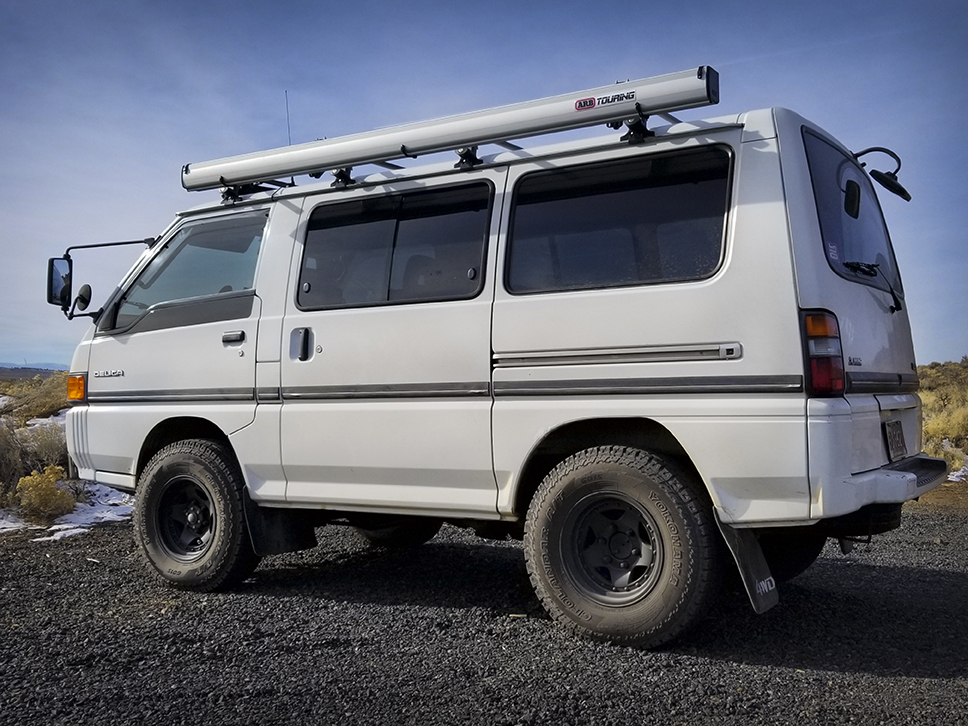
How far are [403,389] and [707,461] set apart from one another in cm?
164

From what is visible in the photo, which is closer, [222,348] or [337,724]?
[337,724]

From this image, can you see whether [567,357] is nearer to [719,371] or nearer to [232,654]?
[719,371]

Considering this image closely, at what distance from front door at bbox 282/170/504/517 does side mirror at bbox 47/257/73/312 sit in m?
1.88

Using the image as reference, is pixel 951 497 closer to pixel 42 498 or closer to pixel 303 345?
pixel 303 345

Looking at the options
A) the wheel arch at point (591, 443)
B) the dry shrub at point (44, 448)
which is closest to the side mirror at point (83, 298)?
the wheel arch at point (591, 443)

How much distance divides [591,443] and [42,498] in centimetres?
615

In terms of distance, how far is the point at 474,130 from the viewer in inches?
185

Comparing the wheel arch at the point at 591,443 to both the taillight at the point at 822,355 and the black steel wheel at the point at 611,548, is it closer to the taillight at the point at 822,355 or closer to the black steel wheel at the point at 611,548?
the black steel wheel at the point at 611,548

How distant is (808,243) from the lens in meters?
3.91

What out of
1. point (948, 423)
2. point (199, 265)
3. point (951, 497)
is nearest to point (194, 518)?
point (199, 265)

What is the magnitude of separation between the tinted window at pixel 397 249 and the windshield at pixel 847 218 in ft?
5.33

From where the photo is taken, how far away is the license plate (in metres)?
4.29

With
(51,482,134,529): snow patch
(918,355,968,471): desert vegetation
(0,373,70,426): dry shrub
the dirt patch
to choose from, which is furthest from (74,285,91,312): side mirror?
(918,355,968,471): desert vegetation

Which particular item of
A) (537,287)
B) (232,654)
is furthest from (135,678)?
(537,287)
